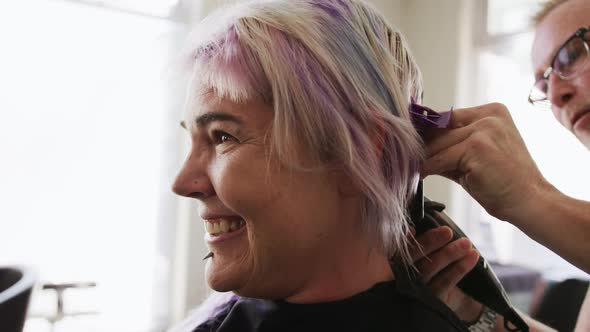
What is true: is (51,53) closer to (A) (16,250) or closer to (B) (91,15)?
(B) (91,15)

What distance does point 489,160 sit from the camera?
0.89 m

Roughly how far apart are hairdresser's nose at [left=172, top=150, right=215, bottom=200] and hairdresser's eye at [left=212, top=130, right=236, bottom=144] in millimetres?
38

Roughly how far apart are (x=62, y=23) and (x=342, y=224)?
7.76 feet

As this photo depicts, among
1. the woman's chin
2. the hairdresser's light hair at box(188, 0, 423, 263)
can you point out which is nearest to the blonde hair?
the hairdresser's light hair at box(188, 0, 423, 263)

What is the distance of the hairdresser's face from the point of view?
1.25 meters

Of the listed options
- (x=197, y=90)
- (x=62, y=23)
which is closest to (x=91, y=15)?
(x=62, y=23)

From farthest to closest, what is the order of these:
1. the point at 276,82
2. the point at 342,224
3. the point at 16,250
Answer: the point at 16,250, the point at 342,224, the point at 276,82

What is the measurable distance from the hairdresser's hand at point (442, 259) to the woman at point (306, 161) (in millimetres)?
118

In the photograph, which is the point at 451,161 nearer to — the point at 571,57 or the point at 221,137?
the point at 221,137

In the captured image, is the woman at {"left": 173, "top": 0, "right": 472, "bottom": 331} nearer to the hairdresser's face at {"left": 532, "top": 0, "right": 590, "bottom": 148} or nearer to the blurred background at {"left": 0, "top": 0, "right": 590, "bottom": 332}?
the hairdresser's face at {"left": 532, "top": 0, "right": 590, "bottom": 148}

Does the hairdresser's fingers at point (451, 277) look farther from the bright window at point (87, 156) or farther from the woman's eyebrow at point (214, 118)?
the bright window at point (87, 156)

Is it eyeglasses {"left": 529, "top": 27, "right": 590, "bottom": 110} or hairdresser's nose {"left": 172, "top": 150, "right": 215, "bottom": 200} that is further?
eyeglasses {"left": 529, "top": 27, "right": 590, "bottom": 110}

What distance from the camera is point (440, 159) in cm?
92

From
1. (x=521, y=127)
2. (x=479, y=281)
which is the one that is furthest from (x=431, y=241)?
(x=521, y=127)
